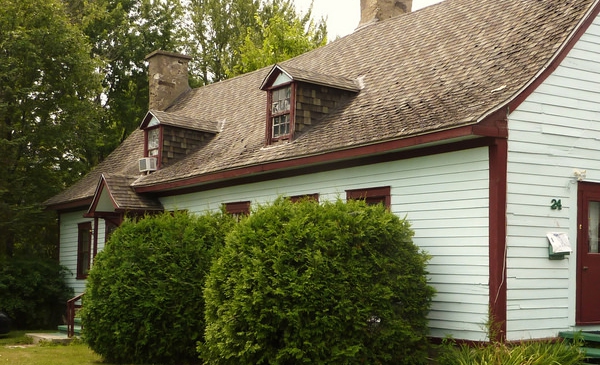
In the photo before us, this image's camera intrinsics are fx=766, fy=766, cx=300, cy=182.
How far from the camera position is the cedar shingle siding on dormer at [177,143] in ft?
63.6

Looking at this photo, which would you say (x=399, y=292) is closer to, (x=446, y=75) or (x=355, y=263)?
(x=355, y=263)

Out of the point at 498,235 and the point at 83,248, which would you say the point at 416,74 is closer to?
the point at 498,235

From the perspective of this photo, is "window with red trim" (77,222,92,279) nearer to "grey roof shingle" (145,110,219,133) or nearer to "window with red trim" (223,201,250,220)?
"grey roof shingle" (145,110,219,133)

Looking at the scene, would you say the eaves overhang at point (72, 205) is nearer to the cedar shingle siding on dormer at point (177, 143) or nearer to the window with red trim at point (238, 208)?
the cedar shingle siding on dormer at point (177, 143)

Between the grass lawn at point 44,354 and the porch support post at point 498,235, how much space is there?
691cm

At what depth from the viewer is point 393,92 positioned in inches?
540

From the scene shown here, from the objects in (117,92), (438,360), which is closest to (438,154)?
(438,360)

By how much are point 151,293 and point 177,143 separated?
7.40 m

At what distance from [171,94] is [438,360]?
16754mm

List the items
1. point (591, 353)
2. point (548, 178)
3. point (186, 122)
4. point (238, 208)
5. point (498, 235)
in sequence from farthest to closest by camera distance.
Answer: point (186, 122)
point (238, 208)
point (548, 178)
point (498, 235)
point (591, 353)

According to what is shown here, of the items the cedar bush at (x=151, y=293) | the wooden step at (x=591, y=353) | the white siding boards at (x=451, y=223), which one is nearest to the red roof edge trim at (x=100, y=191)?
the cedar bush at (x=151, y=293)

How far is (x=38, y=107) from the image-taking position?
23594 mm

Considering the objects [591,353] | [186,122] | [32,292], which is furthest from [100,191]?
[591,353]

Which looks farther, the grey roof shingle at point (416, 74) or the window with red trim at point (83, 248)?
the window with red trim at point (83, 248)
